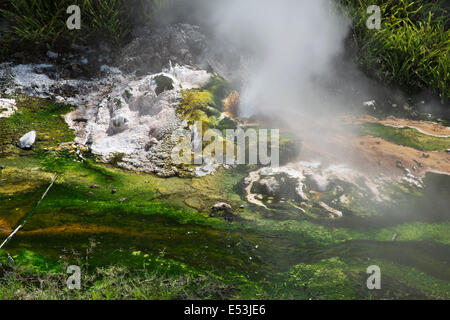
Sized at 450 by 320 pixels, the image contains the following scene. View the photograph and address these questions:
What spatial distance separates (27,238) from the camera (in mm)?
2559

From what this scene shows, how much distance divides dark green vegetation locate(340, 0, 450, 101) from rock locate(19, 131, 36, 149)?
525cm

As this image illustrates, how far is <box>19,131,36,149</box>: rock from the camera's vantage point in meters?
3.89

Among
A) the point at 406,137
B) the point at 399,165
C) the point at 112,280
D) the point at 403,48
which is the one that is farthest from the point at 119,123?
the point at 403,48

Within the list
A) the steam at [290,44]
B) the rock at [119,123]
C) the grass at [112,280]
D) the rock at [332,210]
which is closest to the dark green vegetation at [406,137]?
the steam at [290,44]

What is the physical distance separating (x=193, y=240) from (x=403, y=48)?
185 inches

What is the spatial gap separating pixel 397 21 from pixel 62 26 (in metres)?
5.87

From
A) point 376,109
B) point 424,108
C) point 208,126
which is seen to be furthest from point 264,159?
point 424,108

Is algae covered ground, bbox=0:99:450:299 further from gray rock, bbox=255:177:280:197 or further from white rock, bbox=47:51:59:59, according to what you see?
white rock, bbox=47:51:59:59

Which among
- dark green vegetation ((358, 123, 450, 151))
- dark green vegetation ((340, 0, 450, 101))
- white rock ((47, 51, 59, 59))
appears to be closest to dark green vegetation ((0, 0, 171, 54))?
white rock ((47, 51, 59, 59))

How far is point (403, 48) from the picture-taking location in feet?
16.7

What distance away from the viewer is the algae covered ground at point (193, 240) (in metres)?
2.13

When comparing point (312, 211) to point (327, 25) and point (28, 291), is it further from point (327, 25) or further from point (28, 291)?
point (327, 25)

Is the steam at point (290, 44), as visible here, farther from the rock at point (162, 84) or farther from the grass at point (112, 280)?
the grass at point (112, 280)

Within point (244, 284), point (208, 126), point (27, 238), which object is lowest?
point (244, 284)
